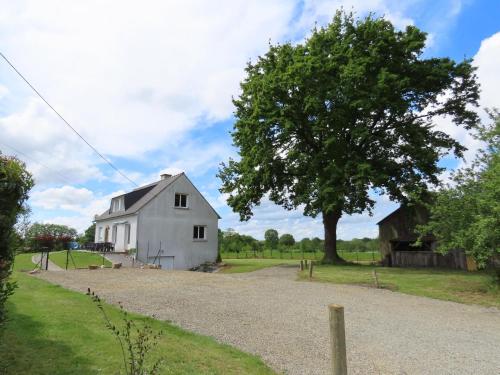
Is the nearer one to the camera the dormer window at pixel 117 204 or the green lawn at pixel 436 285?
the green lawn at pixel 436 285

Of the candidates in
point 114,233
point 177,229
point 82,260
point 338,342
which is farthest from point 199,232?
point 338,342

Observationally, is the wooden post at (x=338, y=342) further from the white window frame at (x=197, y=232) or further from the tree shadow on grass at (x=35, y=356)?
the white window frame at (x=197, y=232)

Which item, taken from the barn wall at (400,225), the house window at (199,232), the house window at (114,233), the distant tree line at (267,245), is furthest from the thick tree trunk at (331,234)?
the distant tree line at (267,245)

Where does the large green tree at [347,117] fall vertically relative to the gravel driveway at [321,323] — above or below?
above

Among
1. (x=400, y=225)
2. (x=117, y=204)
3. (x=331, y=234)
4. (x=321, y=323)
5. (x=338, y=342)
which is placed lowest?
(x=321, y=323)

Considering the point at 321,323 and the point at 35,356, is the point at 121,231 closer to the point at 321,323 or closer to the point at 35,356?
the point at 321,323

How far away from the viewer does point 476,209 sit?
15.0 m

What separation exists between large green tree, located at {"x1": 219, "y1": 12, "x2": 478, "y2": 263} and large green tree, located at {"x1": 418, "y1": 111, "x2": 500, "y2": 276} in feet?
24.4

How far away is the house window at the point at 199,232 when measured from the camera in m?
34.3

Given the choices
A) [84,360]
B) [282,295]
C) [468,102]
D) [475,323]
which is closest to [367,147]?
[468,102]

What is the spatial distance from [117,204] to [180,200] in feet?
28.6

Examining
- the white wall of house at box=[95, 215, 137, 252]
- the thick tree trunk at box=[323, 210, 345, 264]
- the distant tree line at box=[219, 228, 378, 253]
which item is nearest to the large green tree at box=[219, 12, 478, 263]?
the thick tree trunk at box=[323, 210, 345, 264]

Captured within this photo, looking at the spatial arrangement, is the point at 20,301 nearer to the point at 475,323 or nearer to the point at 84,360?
the point at 84,360

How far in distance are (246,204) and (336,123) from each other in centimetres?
987
